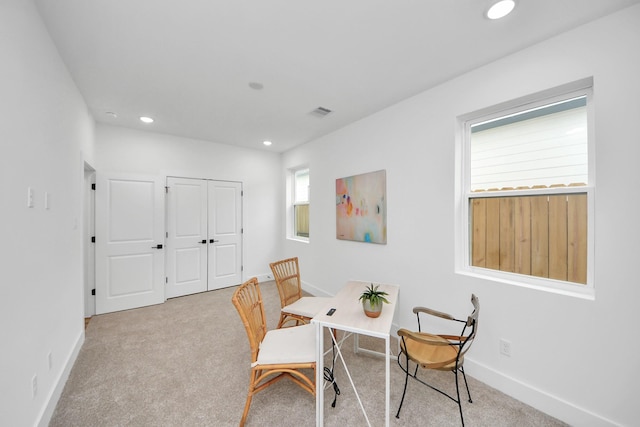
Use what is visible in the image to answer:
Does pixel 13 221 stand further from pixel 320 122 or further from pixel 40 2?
pixel 320 122

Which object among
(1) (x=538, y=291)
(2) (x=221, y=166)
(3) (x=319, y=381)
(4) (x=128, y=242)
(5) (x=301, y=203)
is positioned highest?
(2) (x=221, y=166)

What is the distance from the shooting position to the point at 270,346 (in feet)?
5.83

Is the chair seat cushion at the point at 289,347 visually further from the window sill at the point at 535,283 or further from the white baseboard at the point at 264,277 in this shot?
the white baseboard at the point at 264,277

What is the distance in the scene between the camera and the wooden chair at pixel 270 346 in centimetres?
162

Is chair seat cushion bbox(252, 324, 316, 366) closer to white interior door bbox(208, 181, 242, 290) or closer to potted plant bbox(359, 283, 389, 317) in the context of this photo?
potted plant bbox(359, 283, 389, 317)

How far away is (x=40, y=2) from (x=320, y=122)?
266 cm

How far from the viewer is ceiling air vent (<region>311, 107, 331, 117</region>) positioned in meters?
3.04

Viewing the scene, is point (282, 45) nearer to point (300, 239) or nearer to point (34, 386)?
point (34, 386)

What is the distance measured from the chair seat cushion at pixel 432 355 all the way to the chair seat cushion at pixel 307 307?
2.49ft

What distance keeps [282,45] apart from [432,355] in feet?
8.67

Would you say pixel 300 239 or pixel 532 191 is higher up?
pixel 532 191

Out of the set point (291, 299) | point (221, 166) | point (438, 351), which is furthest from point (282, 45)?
point (221, 166)

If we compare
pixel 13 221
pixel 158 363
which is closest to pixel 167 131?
pixel 13 221

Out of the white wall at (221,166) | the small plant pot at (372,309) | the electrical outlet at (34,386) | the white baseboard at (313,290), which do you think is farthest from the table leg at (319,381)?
the white wall at (221,166)
